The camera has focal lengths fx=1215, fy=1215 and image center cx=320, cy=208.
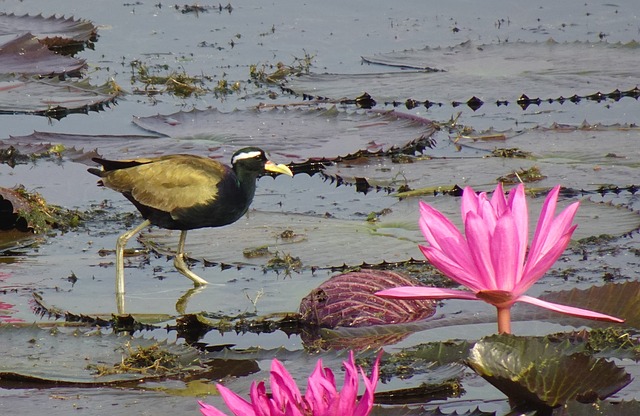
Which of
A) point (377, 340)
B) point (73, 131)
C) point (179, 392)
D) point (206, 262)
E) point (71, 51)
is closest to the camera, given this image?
point (179, 392)

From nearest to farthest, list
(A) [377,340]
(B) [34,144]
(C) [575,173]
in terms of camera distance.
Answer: (A) [377,340], (C) [575,173], (B) [34,144]

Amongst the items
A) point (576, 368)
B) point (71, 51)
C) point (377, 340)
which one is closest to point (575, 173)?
point (377, 340)

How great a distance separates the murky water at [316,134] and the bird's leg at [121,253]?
0.05 m

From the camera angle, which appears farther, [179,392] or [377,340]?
[377,340]

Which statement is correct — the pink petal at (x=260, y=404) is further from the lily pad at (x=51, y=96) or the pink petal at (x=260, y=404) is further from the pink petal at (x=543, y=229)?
the lily pad at (x=51, y=96)

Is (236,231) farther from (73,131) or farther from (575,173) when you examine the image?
(73,131)

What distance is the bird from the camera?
5.57 metres

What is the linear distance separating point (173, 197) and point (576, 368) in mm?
3352

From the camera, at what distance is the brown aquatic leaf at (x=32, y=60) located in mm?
8891

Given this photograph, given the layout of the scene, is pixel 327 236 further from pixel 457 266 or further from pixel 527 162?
pixel 457 266

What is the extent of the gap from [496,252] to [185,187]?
12.5ft

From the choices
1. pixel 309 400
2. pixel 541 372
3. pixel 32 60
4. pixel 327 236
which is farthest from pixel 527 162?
pixel 309 400

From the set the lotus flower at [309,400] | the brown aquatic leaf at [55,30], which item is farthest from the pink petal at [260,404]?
the brown aquatic leaf at [55,30]

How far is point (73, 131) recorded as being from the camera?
7.82 metres
